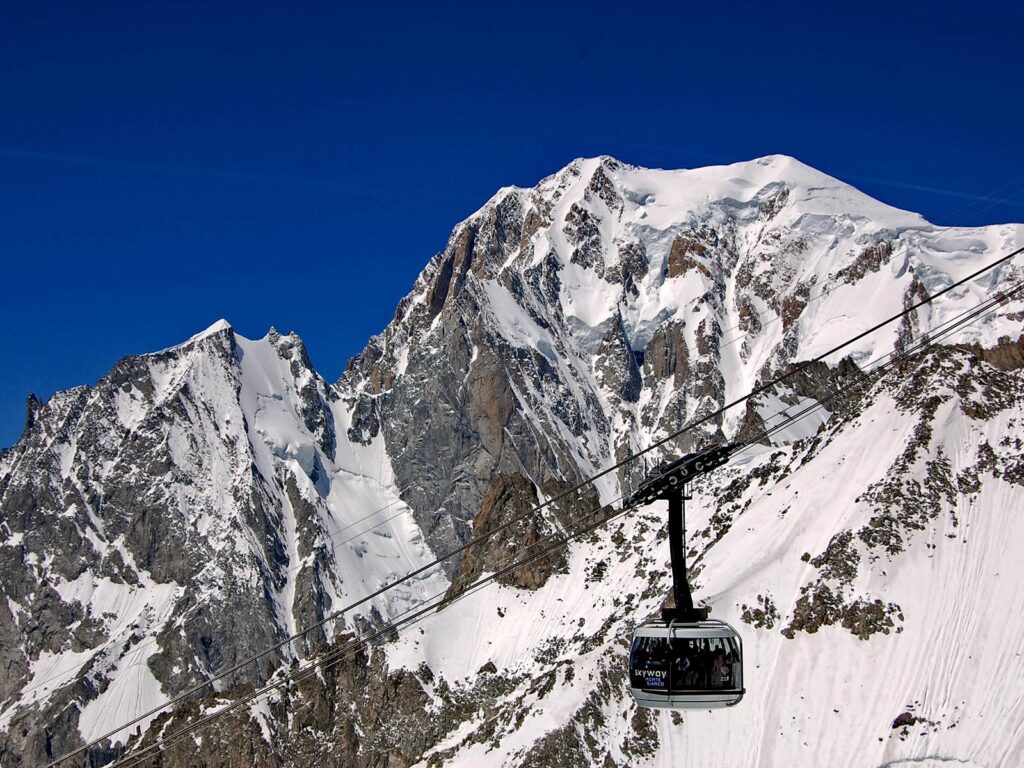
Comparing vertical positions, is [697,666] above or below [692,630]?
below

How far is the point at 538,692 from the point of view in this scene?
429 ft

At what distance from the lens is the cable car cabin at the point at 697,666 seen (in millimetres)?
37094

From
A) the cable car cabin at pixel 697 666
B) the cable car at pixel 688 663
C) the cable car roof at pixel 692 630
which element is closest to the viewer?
the cable car roof at pixel 692 630

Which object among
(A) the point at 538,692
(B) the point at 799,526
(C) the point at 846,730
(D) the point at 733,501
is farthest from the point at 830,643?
(D) the point at 733,501

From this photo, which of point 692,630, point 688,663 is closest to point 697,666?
point 688,663

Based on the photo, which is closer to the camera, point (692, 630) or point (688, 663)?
point (692, 630)

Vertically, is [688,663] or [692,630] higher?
[692,630]

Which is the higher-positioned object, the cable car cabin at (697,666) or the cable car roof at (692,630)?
the cable car roof at (692,630)

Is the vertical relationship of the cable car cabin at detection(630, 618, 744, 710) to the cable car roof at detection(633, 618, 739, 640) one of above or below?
below

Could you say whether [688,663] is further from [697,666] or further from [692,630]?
[692,630]

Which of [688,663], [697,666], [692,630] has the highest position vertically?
[692,630]

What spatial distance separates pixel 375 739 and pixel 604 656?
1964 inches

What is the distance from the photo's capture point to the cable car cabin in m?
37.1

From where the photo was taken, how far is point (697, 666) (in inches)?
1470
